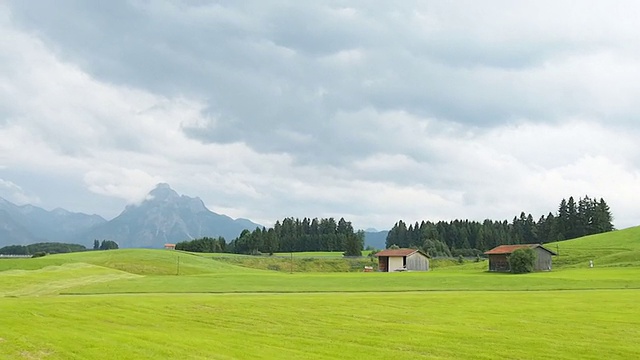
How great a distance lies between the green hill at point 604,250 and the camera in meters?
97.1

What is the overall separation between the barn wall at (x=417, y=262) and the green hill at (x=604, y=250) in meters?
26.0

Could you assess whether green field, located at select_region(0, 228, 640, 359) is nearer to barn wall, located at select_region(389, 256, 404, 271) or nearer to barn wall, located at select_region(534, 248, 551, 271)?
barn wall, located at select_region(534, 248, 551, 271)

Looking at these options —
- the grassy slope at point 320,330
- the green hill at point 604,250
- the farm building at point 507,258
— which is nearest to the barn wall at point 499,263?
the farm building at point 507,258

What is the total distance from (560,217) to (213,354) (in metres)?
183

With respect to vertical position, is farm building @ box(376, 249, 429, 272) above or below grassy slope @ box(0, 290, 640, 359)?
above

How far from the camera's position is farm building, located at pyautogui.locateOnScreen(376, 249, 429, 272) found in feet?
382

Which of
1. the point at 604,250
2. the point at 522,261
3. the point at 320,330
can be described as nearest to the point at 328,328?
the point at 320,330

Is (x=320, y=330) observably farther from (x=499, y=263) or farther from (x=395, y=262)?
(x=395, y=262)

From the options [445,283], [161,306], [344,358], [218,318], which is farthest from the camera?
[445,283]

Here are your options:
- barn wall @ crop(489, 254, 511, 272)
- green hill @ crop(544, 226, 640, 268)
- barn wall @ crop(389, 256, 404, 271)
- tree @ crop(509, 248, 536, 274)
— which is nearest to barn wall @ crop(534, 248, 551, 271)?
tree @ crop(509, 248, 536, 274)

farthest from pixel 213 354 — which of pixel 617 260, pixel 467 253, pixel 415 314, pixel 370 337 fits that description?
pixel 467 253

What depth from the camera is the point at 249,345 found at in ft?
72.8

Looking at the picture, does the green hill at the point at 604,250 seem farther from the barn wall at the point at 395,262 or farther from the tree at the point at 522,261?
the barn wall at the point at 395,262

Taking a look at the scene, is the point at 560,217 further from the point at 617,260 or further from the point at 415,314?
the point at 415,314
